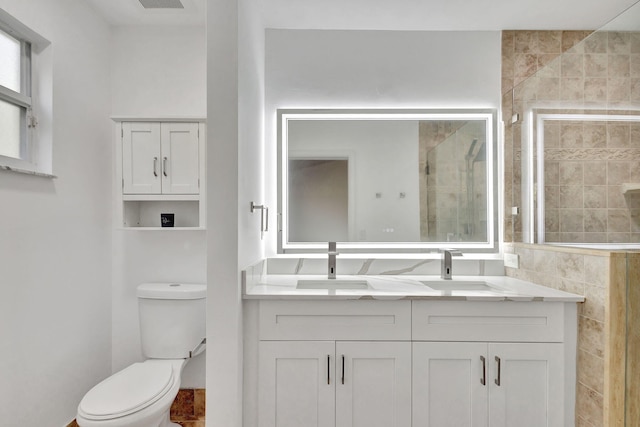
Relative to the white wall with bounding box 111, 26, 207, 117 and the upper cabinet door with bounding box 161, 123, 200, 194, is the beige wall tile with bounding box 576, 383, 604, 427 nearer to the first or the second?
the upper cabinet door with bounding box 161, 123, 200, 194

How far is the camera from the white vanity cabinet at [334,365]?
1.58 meters

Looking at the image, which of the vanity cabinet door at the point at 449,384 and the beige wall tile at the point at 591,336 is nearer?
the beige wall tile at the point at 591,336

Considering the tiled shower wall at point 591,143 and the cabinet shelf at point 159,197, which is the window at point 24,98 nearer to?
the cabinet shelf at point 159,197

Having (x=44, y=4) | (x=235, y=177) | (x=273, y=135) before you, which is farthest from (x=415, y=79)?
(x=44, y=4)

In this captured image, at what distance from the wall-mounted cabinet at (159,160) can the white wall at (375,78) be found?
0.44 meters

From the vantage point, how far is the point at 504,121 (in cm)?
219

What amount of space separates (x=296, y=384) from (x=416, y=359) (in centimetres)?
54

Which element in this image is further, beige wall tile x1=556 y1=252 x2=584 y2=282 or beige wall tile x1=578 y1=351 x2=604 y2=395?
beige wall tile x1=556 y1=252 x2=584 y2=282

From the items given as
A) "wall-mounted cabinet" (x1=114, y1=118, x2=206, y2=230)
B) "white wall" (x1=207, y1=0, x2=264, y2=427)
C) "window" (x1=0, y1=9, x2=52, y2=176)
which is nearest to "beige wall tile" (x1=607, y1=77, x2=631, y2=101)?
"white wall" (x1=207, y1=0, x2=264, y2=427)

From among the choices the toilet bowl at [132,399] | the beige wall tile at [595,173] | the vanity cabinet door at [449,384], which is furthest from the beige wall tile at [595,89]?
the toilet bowl at [132,399]

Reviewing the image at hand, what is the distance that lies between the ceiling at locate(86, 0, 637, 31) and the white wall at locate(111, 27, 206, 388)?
0.43 feet

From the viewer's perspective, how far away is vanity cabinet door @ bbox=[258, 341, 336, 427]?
62.1 inches

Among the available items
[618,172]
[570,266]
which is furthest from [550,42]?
[570,266]

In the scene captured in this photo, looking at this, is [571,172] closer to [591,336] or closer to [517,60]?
[591,336]
